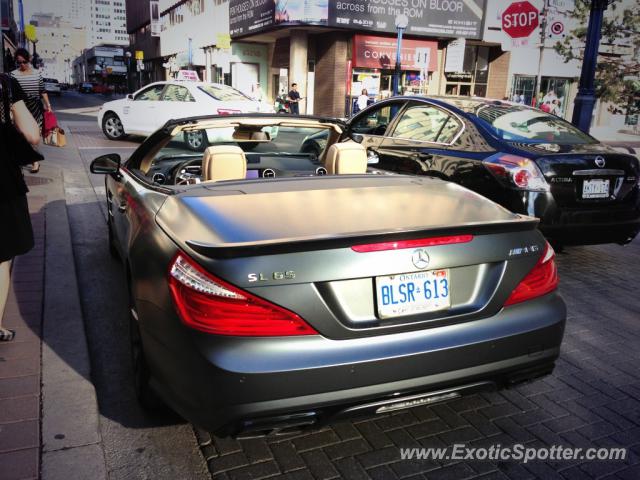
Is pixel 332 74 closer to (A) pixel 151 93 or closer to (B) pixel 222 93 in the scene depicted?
(A) pixel 151 93

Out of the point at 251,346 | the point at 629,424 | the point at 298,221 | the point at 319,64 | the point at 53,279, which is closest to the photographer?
the point at 251,346

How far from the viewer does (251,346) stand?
2148 millimetres

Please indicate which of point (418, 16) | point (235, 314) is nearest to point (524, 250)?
point (235, 314)

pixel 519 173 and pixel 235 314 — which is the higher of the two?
pixel 519 173

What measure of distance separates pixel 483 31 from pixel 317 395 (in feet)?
108

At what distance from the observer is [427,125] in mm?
6246

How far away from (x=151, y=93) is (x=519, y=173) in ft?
42.0

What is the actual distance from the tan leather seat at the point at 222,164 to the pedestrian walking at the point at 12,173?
1.08 m

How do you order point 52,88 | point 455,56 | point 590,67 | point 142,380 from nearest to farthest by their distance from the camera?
point 142,380 < point 590,67 < point 455,56 < point 52,88

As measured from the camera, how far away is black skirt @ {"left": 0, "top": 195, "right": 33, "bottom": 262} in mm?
3369

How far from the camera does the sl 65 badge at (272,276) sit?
2135 millimetres

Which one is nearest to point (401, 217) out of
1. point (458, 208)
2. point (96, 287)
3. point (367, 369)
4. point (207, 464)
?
point (458, 208)

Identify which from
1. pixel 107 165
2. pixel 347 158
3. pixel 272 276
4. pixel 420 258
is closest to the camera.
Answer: pixel 272 276

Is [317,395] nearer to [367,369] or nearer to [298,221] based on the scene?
[367,369]
